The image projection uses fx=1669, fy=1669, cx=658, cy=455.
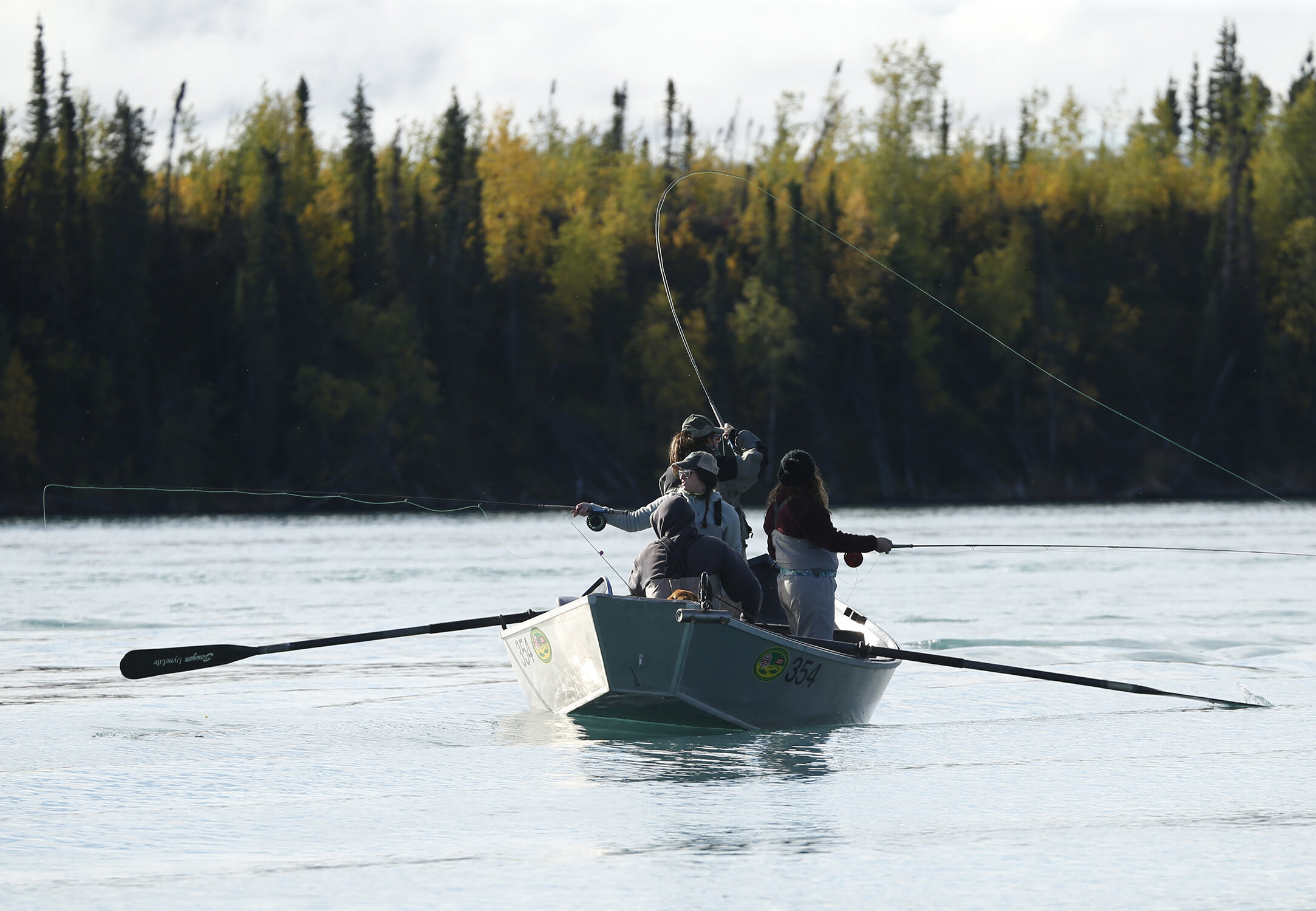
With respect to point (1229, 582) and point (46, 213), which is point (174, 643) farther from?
point (46, 213)

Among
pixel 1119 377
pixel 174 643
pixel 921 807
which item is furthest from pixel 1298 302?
pixel 921 807

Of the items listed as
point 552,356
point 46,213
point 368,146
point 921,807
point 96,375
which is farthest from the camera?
point 368,146

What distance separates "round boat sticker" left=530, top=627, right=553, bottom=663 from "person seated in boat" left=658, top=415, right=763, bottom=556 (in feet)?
3.84

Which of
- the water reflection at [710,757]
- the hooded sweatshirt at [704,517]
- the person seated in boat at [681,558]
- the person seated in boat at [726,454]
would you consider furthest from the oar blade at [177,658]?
the person seated in boat at [726,454]

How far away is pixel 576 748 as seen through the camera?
10.1 meters

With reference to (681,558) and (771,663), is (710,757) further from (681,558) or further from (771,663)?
(681,558)

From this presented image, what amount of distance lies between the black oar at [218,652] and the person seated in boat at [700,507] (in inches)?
47.6

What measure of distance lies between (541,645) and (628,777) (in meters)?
1.60

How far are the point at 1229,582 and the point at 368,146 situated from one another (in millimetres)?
55104

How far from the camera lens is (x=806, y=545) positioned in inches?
399

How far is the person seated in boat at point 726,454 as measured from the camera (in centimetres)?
989

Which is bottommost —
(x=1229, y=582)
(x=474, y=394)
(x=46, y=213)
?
(x=1229, y=582)

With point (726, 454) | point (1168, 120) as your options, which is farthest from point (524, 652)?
point (1168, 120)

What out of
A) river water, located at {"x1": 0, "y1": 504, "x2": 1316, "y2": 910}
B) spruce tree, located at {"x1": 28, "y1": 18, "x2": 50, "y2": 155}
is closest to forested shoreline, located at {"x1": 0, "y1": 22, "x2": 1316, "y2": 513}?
spruce tree, located at {"x1": 28, "y1": 18, "x2": 50, "y2": 155}
